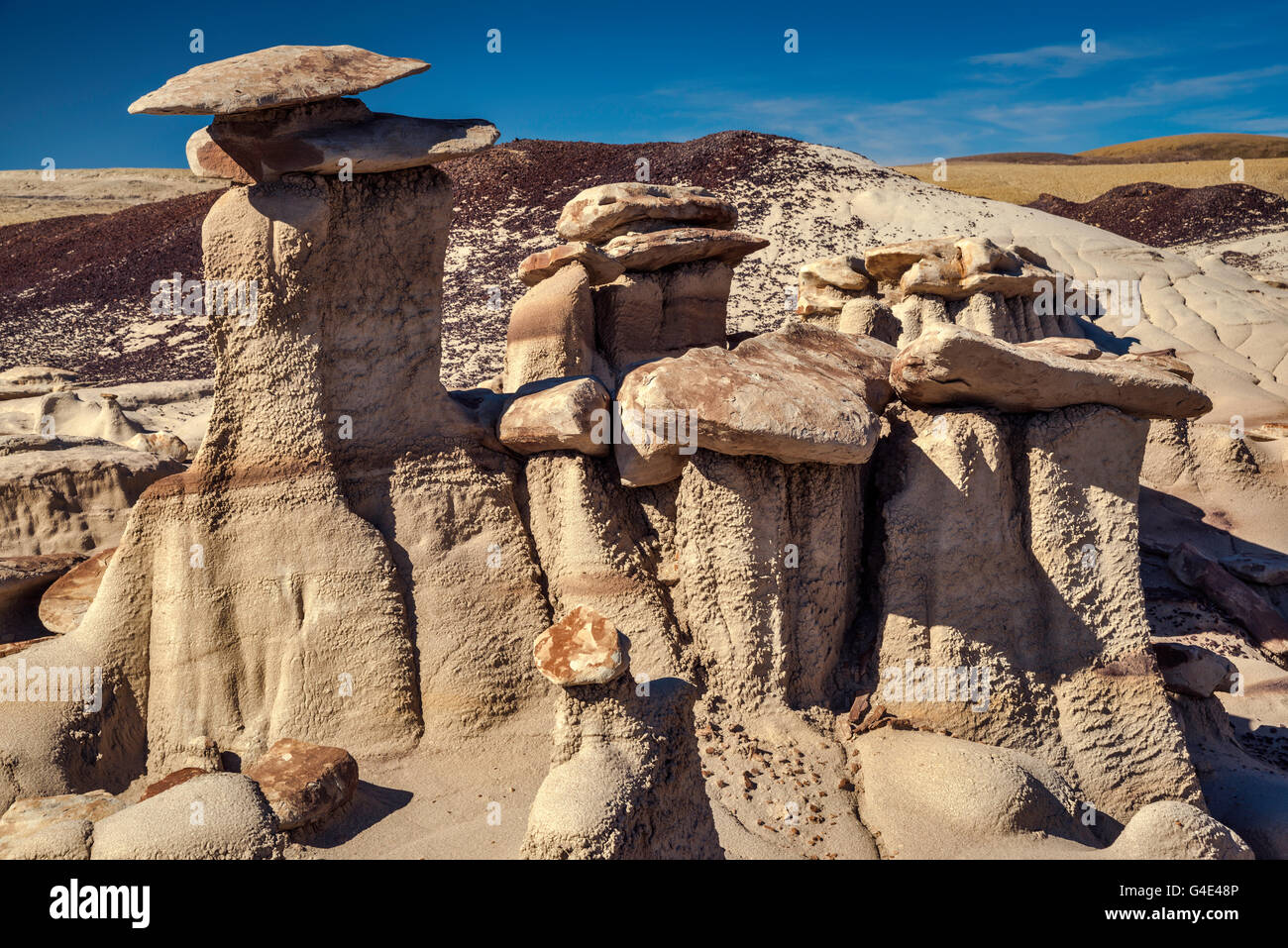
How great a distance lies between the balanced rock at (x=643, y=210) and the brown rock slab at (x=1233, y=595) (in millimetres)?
4660

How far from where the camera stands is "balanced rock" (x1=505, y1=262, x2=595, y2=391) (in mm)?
7438

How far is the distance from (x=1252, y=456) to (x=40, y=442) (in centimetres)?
1038

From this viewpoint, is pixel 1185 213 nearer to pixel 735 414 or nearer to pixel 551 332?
pixel 551 332

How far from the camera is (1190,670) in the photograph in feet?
20.5

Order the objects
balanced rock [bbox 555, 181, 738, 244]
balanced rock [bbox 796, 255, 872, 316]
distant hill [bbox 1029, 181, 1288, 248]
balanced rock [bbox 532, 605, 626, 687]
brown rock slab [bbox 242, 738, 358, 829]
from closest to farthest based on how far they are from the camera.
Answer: balanced rock [bbox 532, 605, 626, 687]
brown rock slab [bbox 242, 738, 358, 829]
balanced rock [bbox 555, 181, 738, 244]
balanced rock [bbox 796, 255, 872, 316]
distant hill [bbox 1029, 181, 1288, 248]

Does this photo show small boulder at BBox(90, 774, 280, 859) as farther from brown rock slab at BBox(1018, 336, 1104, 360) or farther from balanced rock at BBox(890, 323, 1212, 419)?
brown rock slab at BBox(1018, 336, 1104, 360)

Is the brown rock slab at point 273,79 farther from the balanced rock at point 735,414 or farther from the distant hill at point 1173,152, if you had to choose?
the distant hill at point 1173,152

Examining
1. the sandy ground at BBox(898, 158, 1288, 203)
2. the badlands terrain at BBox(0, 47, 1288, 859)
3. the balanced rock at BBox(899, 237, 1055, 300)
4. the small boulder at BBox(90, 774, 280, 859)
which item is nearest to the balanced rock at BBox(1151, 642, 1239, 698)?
the badlands terrain at BBox(0, 47, 1288, 859)

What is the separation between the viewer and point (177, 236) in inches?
1002

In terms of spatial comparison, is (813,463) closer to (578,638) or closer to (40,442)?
(578,638)

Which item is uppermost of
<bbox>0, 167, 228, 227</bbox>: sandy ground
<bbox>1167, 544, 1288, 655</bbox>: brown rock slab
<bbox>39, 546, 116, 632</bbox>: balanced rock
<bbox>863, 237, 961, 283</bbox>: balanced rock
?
<bbox>0, 167, 228, 227</bbox>: sandy ground

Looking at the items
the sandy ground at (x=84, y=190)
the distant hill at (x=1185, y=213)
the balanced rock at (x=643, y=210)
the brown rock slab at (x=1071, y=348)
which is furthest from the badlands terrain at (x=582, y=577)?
the sandy ground at (x=84, y=190)

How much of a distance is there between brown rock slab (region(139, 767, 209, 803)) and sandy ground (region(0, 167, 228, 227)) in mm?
39411

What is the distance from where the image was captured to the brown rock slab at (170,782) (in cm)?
462
